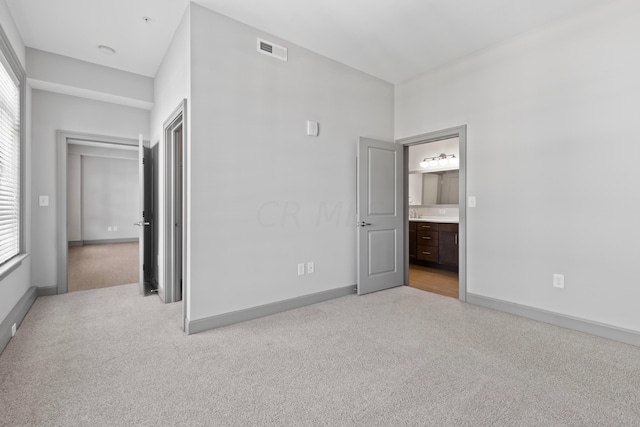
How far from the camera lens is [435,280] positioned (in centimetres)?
452

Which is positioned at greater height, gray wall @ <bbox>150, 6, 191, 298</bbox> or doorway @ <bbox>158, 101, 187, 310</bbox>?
gray wall @ <bbox>150, 6, 191, 298</bbox>

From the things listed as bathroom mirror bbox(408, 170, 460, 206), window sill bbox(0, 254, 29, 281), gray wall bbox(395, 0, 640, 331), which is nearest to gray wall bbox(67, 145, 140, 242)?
window sill bbox(0, 254, 29, 281)

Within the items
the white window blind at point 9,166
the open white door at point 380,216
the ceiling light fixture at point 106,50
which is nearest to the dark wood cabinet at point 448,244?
the open white door at point 380,216

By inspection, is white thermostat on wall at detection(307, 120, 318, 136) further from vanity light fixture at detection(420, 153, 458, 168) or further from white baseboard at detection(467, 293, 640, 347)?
vanity light fixture at detection(420, 153, 458, 168)

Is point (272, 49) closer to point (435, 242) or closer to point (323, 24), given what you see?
Result: point (323, 24)

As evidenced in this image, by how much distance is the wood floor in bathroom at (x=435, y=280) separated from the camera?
13.2 feet

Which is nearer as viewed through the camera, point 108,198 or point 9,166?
point 9,166

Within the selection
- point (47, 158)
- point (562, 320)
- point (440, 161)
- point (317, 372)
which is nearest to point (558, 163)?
point (562, 320)

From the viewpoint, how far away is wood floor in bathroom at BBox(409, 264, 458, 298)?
4020 millimetres

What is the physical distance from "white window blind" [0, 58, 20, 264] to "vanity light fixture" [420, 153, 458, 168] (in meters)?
5.66

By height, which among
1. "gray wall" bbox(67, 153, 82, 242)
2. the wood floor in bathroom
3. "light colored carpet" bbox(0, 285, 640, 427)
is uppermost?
"gray wall" bbox(67, 153, 82, 242)

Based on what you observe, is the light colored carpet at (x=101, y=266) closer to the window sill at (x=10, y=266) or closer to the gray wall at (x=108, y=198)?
the gray wall at (x=108, y=198)

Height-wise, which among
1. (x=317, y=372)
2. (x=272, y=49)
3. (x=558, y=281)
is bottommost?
(x=317, y=372)

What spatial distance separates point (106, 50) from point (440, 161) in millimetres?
5127
